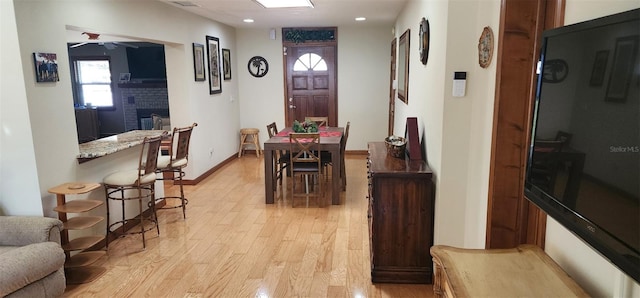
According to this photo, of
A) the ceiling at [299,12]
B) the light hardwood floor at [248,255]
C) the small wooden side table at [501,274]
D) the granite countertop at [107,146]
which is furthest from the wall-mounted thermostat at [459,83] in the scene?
the granite countertop at [107,146]

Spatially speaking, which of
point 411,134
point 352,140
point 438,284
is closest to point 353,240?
point 411,134

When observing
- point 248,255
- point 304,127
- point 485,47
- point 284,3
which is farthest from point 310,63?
point 485,47

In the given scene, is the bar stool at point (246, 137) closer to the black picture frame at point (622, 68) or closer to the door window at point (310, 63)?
the door window at point (310, 63)

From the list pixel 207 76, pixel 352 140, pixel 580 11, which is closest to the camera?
pixel 580 11

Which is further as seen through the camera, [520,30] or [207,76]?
[207,76]

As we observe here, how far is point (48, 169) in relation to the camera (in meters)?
3.05

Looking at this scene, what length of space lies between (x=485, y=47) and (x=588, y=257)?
4.33 ft

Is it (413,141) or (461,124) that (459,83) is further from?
(413,141)

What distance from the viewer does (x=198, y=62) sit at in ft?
18.7

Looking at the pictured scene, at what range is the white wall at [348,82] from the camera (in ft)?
24.2

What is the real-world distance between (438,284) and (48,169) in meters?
2.89

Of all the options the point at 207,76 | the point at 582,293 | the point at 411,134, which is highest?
the point at 207,76

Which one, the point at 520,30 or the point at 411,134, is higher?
the point at 520,30

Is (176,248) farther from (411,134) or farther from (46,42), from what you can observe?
(411,134)
